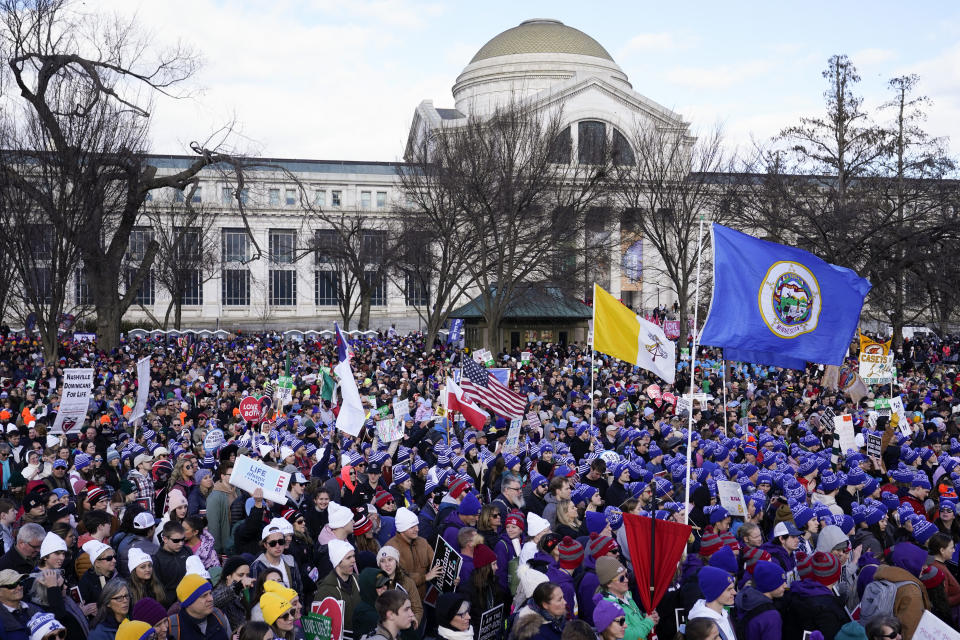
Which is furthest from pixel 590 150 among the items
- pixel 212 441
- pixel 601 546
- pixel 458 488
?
pixel 601 546

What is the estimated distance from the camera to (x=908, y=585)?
6.31 metres

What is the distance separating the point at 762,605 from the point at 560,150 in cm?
3073

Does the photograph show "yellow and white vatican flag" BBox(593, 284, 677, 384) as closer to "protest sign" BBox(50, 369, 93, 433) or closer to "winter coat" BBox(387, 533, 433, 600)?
"winter coat" BBox(387, 533, 433, 600)

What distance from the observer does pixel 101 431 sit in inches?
596

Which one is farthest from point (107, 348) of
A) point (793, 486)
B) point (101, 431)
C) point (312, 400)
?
point (793, 486)

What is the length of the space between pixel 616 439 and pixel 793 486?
5.67 m

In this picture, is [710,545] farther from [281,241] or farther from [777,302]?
[281,241]

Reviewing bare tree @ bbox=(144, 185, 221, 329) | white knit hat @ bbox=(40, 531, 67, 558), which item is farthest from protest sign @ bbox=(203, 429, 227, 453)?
bare tree @ bbox=(144, 185, 221, 329)

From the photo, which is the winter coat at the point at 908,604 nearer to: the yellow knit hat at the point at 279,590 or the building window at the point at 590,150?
the yellow knit hat at the point at 279,590

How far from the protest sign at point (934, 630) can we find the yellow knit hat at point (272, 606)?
3675mm

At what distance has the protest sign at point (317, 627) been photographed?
5855 millimetres

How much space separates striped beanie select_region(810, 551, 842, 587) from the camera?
6387mm

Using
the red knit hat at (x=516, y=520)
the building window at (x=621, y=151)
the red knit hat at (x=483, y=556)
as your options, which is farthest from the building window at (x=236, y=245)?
the red knit hat at (x=483, y=556)

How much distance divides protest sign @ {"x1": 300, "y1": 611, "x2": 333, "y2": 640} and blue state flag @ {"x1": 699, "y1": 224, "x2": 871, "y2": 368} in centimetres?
434
